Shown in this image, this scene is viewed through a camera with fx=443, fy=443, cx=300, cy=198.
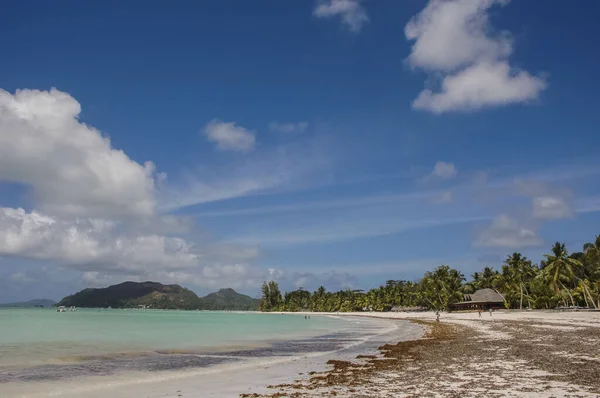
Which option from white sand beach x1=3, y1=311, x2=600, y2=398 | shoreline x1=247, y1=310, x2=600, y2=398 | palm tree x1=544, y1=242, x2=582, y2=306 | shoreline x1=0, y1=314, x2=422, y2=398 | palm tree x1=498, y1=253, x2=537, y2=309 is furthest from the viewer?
palm tree x1=498, y1=253, x2=537, y2=309

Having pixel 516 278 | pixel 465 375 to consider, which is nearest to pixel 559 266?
pixel 516 278

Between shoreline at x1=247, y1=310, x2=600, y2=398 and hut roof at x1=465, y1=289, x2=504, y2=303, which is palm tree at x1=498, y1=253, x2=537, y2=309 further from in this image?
shoreline at x1=247, y1=310, x2=600, y2=398

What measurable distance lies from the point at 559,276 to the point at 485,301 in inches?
825

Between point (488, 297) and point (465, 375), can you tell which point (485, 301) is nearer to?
point (488, 297)

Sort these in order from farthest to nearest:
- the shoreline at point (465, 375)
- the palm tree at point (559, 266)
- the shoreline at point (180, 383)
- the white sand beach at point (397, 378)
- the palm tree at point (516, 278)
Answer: the palm tree at point (516, 278)
the palm tree at point (559, 266)
the shoreline at point (180, 383)
the white sand beach at point (397, 378)
the shoreline at point (465, 375)

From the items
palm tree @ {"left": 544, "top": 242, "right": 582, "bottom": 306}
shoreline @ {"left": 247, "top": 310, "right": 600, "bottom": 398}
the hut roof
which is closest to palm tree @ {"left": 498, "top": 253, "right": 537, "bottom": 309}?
the hut roof

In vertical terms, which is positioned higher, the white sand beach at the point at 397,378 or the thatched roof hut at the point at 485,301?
the thatched roof hut at the point at 485,301

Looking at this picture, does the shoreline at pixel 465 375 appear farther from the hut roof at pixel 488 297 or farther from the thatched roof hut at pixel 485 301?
the hut roof at pixel 488 297

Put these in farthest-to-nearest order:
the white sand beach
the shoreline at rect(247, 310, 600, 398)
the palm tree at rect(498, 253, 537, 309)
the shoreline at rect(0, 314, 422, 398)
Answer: the palm tree at rect(498, 253, 537, 309), the shoreline at rect(0, 314, 422, 398), the white sand beach, the shoreline at rect(247, 310, 600, 398)

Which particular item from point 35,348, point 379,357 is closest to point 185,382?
point 379,357

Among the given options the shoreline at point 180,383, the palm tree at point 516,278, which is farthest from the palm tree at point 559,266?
the shoreline at point 180,383

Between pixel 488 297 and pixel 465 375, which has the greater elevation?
pixel 488 297

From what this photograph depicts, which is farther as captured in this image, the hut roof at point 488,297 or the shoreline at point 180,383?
the hut roof at point 488,297

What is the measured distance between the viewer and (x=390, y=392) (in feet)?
41.9
